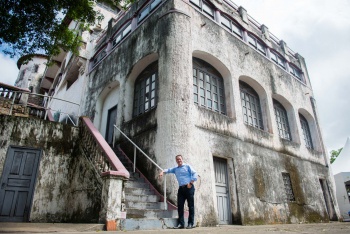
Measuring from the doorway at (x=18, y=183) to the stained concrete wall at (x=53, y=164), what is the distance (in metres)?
0.17

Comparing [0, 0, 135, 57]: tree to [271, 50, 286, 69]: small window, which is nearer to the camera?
[0, 0, 135, 57]: tree

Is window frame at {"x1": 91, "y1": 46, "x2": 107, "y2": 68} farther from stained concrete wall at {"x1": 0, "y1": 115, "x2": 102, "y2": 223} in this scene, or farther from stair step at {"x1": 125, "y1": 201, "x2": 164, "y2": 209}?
stair step at {"x1": 125, "y1": 201, "x2": 164, "y2": 209}

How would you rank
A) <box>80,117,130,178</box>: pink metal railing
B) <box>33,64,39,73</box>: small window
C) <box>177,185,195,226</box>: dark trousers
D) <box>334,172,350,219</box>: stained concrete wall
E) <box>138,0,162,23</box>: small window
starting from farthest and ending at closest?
1. <box>33,64,39,73</box>: small window
2. <box>334,172,350,219</box>: stained concrete wall
3. <box>138,0,162,23</box>: small window
4. <box>80,117,130,178</box>: pink metal railing
5. <box>177,185,195,226</box>: dark trousers

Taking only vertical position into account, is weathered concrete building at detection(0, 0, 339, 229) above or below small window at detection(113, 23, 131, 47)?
below

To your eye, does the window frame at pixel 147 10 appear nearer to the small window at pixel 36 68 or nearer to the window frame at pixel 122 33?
the window frame at pixel 122 33

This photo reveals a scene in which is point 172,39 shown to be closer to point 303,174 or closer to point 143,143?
point 143,143

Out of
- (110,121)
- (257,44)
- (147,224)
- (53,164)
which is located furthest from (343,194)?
(53,164)

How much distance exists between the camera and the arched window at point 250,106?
10483 mm

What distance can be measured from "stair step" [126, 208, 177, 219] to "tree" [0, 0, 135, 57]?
558cm

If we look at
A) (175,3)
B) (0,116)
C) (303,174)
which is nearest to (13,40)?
(0,116)

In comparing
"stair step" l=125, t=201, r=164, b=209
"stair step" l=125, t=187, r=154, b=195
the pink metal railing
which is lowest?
"stair step" l=125, t=201, r=164, b=209

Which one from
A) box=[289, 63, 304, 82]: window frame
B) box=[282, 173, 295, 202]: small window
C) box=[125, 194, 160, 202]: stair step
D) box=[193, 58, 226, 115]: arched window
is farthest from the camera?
box=[289, 63, 304, 82]: window frame

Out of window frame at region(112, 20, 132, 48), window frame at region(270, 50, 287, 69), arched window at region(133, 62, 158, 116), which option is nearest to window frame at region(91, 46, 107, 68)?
window frame at region(112, 20, 132, 48)

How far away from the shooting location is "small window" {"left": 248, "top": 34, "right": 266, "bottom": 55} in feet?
39.2
